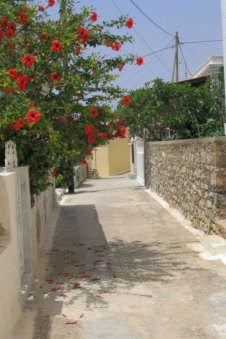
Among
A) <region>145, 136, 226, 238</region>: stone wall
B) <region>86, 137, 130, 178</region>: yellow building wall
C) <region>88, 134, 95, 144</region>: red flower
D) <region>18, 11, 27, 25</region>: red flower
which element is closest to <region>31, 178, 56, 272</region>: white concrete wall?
<region>88, 134, 95, 144</region>: red flower

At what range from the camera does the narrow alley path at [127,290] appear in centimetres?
400

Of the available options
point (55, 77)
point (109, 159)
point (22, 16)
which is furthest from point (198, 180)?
point (109, 159)

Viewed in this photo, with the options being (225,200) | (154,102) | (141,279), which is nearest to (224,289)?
(141,279)

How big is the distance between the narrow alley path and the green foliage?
5.71 m

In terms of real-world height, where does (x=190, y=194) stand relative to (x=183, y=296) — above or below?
above

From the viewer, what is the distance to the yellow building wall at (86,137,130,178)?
36812 mm

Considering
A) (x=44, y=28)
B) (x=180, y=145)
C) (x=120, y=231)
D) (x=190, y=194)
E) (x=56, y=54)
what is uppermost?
(x=44, y=28)

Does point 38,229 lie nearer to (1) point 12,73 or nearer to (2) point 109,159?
(1) point 12,73

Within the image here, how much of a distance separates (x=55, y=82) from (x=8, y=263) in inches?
106

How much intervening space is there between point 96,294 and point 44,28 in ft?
12.4

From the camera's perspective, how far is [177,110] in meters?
15.5

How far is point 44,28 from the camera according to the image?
6.12 meters

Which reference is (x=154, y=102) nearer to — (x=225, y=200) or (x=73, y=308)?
(x=225, y=200)

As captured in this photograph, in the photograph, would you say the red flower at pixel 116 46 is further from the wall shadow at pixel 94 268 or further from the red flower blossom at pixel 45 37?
the wall shadow at pixel 94 268
